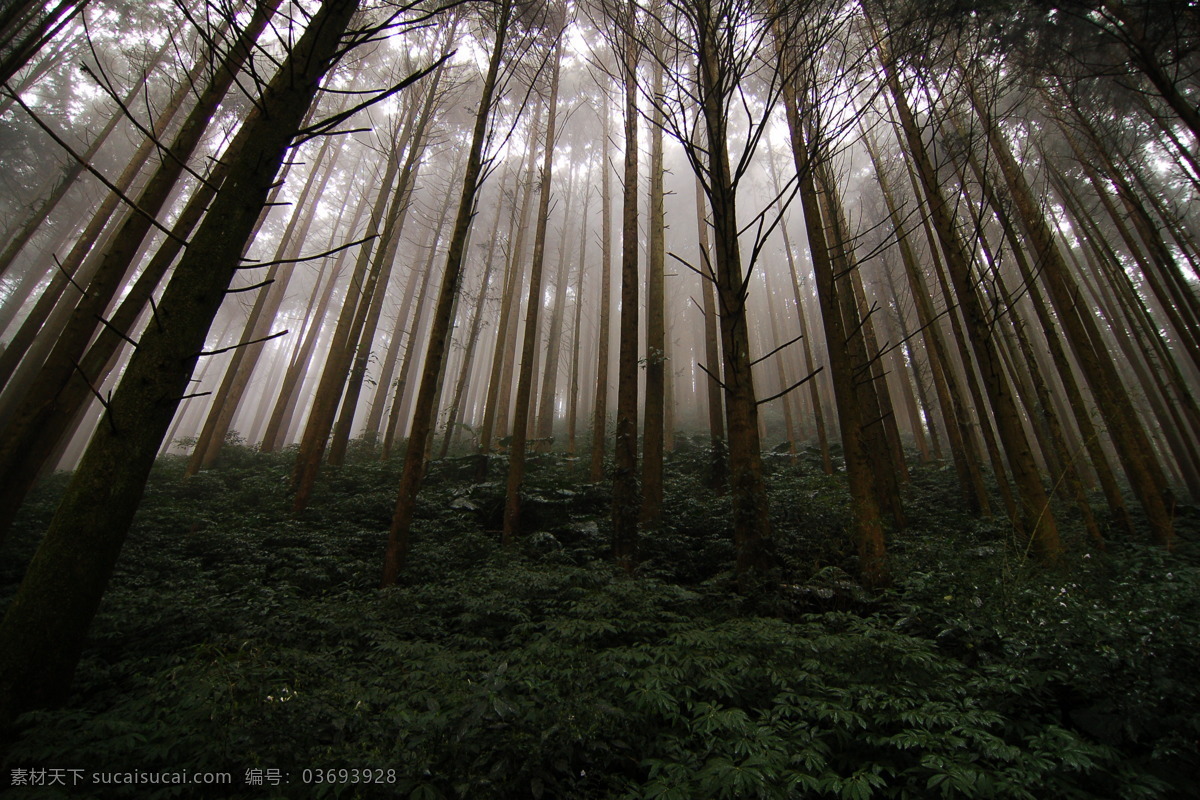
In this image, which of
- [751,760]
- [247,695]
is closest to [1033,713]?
[751,760]

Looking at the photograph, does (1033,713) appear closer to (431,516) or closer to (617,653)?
(617,653)

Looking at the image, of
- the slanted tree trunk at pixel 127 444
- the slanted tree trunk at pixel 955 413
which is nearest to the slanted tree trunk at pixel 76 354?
the slanted tree trunk at pixel 127 444

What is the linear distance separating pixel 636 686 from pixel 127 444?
9.09 feet

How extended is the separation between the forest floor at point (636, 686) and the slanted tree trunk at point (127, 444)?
0.23 metres

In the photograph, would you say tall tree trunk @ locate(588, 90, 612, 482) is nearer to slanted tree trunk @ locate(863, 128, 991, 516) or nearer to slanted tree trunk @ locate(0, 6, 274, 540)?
slanted tree trunk @ locate(863, 128, 991, 516)

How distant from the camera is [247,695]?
90.2 inches

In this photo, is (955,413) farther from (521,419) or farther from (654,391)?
(521,419)

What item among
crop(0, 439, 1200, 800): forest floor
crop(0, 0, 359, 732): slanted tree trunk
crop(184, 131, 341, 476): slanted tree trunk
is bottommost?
crop(0, 439, 1200, 800): forest floor

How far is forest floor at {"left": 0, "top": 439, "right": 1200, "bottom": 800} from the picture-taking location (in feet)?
6.27

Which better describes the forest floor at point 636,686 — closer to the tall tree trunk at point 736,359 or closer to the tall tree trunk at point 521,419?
the tall tree trunk at point 736,359

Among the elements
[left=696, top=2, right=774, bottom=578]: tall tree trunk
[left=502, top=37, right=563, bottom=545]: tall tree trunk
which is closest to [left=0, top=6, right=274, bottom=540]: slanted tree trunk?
[left=696, top=2, right=774, bottom=578]: tall tree trunk

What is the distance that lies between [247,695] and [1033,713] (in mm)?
4200

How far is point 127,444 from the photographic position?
2.05 m

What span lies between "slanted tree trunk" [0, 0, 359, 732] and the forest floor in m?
0.23
